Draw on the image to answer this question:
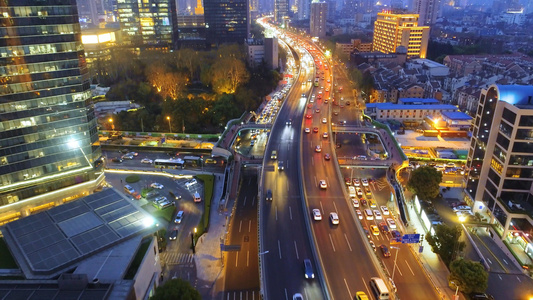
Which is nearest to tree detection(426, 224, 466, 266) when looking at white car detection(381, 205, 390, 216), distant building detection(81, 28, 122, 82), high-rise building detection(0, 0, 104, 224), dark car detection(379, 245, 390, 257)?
dark car detection(379, 245, 390, 257)

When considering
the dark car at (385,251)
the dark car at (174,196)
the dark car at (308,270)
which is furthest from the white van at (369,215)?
the dark car at (174,196)

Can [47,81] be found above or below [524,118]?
above

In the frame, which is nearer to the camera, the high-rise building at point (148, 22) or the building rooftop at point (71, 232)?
the building rooftop at point (71, 232)

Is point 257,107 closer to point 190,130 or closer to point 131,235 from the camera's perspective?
point 190,130

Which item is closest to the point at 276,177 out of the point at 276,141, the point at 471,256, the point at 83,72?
the point at 276,141

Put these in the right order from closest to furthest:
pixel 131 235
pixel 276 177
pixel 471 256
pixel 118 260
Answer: pixel 118 260
pixel 131 235
pixel 471 256
pixel 276 177

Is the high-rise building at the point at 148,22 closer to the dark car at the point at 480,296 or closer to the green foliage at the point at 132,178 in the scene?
the green foliage at the point at 132,178

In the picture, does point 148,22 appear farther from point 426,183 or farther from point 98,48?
point 426,183
